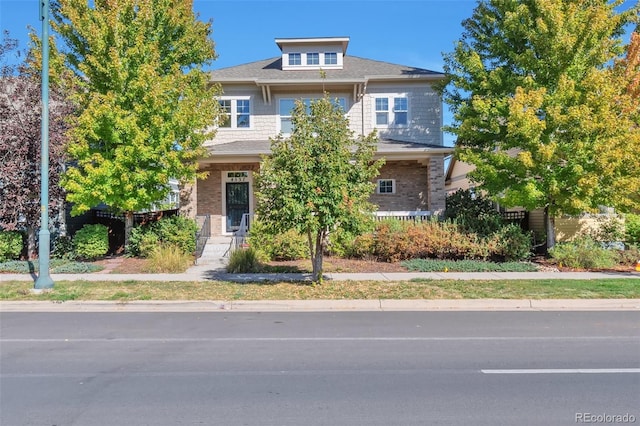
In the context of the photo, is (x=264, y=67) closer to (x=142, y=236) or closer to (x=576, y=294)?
(x=142, y=236)

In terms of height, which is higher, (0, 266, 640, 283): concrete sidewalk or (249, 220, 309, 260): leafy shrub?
(249, 220, 309, 260): leafy shrub

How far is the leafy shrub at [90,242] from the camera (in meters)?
15.5

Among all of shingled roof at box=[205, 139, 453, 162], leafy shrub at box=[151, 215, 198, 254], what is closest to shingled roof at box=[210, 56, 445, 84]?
shingled roof at box=[205, 139, 453, 162]

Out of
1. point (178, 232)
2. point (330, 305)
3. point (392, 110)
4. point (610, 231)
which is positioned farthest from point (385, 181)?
point (330, 305)

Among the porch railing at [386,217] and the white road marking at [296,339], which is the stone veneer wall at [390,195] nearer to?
the porch railing at [386,217]

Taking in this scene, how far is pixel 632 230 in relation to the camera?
16625 mm

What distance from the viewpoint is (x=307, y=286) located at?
37.6 feet

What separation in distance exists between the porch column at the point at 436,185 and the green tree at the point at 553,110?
7.80 ft

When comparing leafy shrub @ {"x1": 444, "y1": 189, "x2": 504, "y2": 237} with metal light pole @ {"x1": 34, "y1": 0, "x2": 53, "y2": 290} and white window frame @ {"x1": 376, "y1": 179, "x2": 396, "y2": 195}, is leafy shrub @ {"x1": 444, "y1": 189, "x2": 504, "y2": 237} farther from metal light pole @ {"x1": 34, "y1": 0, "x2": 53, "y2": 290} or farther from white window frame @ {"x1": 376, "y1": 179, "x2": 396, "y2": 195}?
metal light pole @ {"x1": 34, "y1": 0, "x2": 53, "y2": 290}

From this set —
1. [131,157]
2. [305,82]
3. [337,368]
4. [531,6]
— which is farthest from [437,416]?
[305,82]

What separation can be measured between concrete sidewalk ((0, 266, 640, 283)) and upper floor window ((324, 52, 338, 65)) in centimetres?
1165

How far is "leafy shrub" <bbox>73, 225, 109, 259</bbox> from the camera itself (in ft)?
50.8

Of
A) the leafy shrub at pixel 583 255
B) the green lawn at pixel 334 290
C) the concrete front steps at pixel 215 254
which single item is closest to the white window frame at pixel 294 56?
the concrete front steps at pixel 215 254

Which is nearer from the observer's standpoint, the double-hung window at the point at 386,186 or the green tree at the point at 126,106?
the green tree at the point at 126,106
